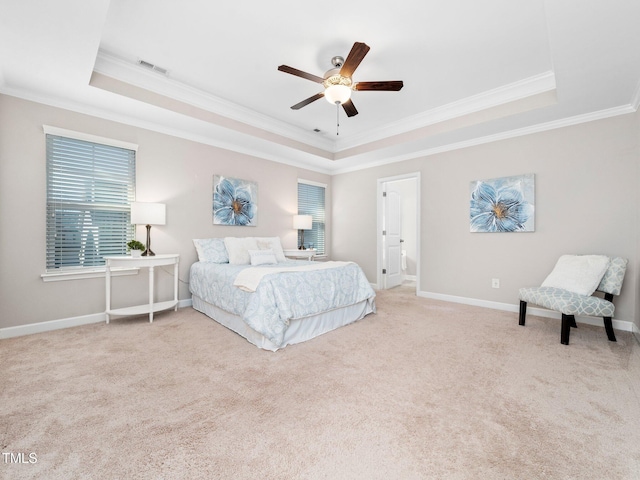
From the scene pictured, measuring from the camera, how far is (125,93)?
118 inches

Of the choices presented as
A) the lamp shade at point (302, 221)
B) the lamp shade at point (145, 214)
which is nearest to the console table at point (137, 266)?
the lamp shade at point (145, 214)

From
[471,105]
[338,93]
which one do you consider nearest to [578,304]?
[471,105]

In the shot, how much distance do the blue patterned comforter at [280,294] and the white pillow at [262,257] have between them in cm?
50

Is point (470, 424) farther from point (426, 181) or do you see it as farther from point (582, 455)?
point (426, 181)

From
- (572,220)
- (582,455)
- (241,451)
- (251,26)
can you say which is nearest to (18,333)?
(241,451)

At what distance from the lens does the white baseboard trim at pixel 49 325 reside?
9.19 ft

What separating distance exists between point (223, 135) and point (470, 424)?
13.9ft

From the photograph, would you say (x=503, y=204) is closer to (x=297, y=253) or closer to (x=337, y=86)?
(x=337, y=86)

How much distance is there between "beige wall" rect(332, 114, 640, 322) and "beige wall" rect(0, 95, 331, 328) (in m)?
2.85

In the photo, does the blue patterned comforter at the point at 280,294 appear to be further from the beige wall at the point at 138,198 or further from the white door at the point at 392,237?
the white door at the point at 392,237

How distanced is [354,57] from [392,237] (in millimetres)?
3920

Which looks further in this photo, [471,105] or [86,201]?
[471,105]

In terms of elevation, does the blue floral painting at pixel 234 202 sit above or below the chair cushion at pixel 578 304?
above

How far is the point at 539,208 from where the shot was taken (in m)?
3.65
